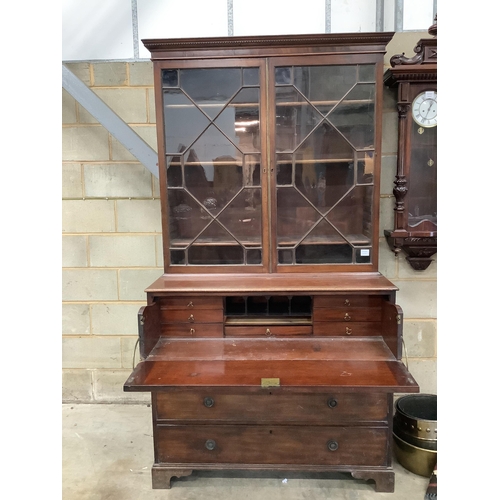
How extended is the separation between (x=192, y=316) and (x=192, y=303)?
0.20 ft

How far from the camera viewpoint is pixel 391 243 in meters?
2.05

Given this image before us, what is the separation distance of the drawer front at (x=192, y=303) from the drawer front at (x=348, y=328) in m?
0.46

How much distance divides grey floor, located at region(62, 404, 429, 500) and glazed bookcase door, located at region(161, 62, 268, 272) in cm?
95

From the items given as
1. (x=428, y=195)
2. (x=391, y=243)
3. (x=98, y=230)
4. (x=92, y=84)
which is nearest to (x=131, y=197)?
(x=98, y=230)

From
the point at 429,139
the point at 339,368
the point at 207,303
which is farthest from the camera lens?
the point at 429,139

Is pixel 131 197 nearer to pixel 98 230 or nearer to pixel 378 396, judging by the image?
pixel 98 230

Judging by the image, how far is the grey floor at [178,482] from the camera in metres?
1.61

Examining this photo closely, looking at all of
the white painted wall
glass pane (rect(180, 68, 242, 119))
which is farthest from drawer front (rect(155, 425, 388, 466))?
the white painted wall

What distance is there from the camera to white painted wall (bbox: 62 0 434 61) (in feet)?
6.49

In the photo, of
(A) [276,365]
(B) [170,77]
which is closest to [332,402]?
(A) [276,365]

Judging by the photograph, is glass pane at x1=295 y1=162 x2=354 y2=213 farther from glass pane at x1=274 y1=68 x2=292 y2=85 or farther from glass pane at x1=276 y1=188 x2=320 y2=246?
glass pane at x1=274 y1=68 x2=292 y2=85

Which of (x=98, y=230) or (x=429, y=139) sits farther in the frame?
(x=98, y=230)

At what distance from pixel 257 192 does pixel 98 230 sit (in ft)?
3.29

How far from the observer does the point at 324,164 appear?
5.84 ft
